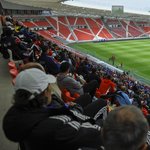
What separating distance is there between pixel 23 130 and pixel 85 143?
0.47 m

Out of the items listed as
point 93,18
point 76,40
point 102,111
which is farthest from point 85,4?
point 102,111

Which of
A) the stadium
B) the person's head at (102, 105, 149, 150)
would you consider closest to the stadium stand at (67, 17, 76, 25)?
the stadium

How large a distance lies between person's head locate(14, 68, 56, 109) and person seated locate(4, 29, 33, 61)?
11.0 feet

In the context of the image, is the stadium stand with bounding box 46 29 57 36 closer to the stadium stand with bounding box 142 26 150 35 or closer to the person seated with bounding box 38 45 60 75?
the stadium stand with bounding box 142 26 150 35

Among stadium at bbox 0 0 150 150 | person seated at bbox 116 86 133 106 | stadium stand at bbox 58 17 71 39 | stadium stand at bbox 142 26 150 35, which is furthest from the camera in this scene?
stadium stand at bbox 142 26 150 35

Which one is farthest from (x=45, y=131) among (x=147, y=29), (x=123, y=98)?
(x=147, y=29)

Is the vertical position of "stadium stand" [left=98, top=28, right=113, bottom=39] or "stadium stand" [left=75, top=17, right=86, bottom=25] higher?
"stadium stand" [left=75, top=17, right=86, bottom=25]

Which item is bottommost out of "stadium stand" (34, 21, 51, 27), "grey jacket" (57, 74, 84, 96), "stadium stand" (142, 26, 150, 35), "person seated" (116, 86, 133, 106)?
"person seated" (116, 86, 133, 106)

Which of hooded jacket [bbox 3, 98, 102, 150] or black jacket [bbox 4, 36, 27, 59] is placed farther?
black jacket [bbox 4, 36, 27, 59]

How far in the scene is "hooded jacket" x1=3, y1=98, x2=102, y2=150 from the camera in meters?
1.09

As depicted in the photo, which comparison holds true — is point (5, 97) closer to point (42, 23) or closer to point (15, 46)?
point (15, 46)

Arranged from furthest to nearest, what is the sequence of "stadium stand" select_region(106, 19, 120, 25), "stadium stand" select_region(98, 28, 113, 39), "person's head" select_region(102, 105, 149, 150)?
"stadium stand" select_region(106, 19, 120, 25) < "stadium stand" select_region(98, 28, 113, 39) < "person's head" select_region(102, 105, 149, 150)

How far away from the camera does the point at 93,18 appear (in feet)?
132

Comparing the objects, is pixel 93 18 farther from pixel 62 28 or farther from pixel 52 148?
pixel 52 148
